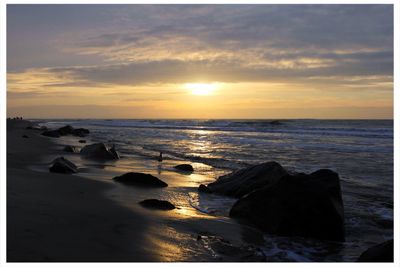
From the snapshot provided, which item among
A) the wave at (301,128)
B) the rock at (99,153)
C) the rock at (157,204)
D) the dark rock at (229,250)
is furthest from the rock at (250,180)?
the wave at (301,128)

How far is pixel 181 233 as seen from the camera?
5.65 metres

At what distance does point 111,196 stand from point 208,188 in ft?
8.93

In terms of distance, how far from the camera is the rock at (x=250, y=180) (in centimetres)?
876

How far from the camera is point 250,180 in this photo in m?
8.98

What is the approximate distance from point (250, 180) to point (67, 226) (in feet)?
16.6

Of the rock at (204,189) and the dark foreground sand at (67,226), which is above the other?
the dark foreground sand at (67,226)

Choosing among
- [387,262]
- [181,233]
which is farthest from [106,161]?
[387,262]

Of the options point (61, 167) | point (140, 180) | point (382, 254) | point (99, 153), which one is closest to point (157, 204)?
point (140, 180)

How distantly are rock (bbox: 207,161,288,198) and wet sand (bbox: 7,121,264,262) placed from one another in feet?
5.58

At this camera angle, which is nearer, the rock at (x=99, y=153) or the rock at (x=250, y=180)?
the rock at (x=250, y=180)

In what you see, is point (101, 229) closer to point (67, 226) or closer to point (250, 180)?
point (67, 226)

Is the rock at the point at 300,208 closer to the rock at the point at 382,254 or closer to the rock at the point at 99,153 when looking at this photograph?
the rock at the point at 382,254

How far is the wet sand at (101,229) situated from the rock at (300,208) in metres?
0.50
